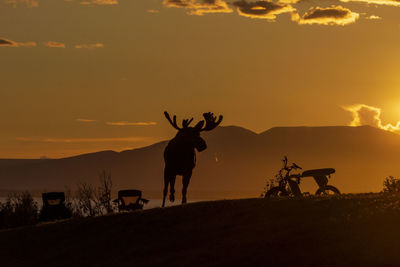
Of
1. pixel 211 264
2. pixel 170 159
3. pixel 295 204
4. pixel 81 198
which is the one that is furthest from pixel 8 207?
pixel 211 264

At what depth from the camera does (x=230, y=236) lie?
77.7 ft

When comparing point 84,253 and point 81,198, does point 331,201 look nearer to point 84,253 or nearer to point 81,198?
point 84,253

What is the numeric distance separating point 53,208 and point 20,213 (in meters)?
4.26

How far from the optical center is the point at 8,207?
42000mm

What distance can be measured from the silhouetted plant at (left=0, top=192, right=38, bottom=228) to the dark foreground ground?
970cm

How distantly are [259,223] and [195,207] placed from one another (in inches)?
182

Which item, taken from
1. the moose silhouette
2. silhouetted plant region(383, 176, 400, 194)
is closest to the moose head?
the moose silhouette

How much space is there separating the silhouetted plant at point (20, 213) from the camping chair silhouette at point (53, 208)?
3.39 m

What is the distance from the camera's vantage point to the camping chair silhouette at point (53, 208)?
37.1 meters

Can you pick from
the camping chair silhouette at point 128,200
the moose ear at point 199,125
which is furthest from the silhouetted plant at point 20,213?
the moose ear at point 199,125

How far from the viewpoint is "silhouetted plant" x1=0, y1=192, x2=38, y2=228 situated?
40594 millimetres

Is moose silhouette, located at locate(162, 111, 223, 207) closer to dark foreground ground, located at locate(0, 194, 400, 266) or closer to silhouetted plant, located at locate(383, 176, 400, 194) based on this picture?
dark foreground ground, located at locate(0, 194, 400, 266)

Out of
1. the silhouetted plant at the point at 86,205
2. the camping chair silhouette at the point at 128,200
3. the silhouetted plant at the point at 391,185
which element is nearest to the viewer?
the silhouetted plant at the point at 391,185

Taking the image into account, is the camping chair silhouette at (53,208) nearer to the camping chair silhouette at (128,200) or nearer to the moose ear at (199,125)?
the camping chair silhouette at (128,200)
